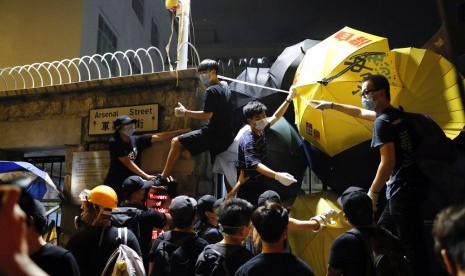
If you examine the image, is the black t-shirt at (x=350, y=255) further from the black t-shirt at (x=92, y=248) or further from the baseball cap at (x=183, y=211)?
the black t-shirt at (x=92, y=248)

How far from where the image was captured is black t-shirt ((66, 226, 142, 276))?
11.5 feet

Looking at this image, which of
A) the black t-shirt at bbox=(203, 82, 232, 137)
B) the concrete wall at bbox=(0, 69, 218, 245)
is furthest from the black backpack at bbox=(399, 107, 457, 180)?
the concrete wall at bbox=(0, 69, 218, 245)

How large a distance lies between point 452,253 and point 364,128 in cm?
368

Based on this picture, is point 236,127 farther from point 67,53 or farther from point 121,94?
point 67,53

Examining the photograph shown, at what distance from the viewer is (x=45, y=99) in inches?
274

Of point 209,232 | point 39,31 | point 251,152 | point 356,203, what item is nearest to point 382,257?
point 356,203

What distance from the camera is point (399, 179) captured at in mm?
3879

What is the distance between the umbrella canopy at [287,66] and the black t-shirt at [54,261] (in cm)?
469

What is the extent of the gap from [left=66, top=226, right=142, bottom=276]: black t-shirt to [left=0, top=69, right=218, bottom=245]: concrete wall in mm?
2175

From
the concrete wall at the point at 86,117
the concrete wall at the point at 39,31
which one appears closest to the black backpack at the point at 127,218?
the concrete wall at the point at 86,117

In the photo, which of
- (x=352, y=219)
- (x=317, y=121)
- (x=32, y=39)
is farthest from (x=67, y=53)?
(x=352, y=219)

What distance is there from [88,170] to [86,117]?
84cm

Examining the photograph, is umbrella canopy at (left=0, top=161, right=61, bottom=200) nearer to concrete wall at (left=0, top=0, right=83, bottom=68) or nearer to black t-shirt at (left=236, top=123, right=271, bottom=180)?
black t-shirt at (left=236, top=123, right=271, bottom=180)

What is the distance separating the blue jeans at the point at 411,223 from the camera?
11.5ft
